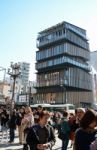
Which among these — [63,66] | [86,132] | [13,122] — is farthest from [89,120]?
[63,66]

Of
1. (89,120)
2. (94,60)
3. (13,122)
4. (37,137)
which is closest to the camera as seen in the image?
(89,120)

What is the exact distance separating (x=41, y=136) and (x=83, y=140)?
1.29 m

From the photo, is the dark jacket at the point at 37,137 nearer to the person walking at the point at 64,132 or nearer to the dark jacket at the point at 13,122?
the person walking at the point at 64,132

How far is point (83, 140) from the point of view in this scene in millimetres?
3750

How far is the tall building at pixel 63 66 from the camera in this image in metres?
73.6

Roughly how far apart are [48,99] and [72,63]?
37.3 feet

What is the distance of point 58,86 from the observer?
73875mm

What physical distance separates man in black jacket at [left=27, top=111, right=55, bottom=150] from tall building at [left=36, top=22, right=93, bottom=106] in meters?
66.8

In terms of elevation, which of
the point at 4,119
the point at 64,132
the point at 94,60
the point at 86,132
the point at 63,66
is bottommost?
the point at 64,132

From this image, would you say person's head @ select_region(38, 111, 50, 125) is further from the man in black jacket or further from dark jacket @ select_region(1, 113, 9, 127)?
dark jacket @ select_region(1, 113, 9, 127)

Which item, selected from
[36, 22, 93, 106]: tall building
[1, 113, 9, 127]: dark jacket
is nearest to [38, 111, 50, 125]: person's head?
[1, 113, 9, 127]: dark jacket

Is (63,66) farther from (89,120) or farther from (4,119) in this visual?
(89,120)

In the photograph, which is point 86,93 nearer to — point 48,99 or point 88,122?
point 48,99

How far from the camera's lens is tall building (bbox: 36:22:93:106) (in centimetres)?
7362
